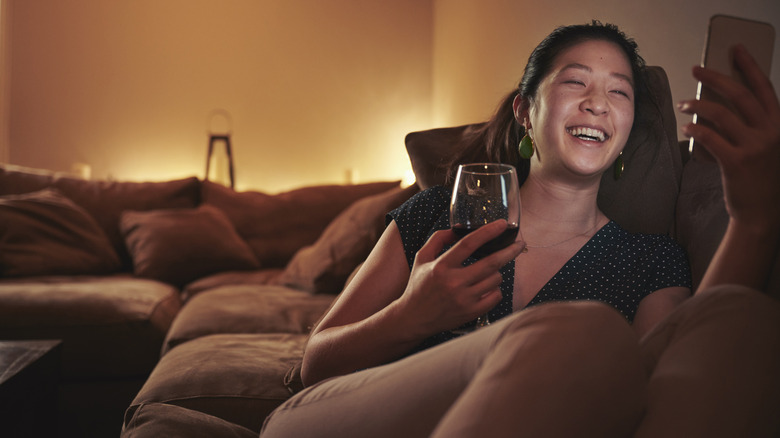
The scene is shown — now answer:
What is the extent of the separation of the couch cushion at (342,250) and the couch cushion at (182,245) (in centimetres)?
51

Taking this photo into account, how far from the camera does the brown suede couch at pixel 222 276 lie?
1.32m

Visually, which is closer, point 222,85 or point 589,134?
point 589,134

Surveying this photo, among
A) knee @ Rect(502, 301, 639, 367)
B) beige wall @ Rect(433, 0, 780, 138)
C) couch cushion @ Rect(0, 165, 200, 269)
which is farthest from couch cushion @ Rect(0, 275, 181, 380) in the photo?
knee @ Rect(502, 301, 639, 367)

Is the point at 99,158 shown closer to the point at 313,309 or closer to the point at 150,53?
the point at 150,53

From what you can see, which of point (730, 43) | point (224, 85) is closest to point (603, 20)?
point (730, 43)

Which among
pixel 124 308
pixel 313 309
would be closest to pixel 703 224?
pixel 313 309

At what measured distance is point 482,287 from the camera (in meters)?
0.92

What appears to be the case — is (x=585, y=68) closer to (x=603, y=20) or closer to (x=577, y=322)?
(x=603, y=20)

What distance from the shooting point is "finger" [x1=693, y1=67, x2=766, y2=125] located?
80 centimetres

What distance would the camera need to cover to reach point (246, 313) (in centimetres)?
214

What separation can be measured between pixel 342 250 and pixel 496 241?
1.60m

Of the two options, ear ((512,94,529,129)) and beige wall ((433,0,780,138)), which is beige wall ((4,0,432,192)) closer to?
beige wall ((433,0,780,138))

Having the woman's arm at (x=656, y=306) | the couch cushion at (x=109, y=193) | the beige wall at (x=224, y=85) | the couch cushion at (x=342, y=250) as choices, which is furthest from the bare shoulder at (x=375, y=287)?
the beige wall at (x=224, y=85)

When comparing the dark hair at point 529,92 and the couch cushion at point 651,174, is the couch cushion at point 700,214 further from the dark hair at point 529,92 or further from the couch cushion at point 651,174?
the dark hair at point 529,92
